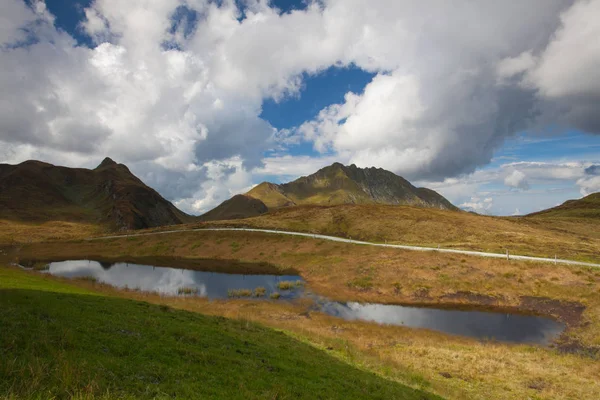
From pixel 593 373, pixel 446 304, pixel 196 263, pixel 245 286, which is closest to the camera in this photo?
pixel 593 373

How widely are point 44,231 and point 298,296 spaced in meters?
152

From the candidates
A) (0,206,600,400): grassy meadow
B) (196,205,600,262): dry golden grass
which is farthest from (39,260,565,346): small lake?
(196,205,600,262): dry golden grass

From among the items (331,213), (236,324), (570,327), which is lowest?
(570,327)

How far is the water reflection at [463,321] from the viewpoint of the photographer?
3356cm

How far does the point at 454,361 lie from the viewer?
25.0 meters

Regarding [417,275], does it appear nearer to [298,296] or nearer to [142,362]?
[298,296]

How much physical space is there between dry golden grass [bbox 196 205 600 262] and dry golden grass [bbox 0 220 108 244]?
89.3 m

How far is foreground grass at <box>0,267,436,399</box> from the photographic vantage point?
380 inches

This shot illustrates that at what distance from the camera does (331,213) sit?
119688 mm

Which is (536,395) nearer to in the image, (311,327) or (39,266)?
(311,327)

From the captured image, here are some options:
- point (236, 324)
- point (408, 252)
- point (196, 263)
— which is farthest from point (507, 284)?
point (196, 263)

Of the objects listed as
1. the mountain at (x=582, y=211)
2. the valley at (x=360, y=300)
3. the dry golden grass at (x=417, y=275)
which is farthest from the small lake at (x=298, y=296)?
the mountain at (x=582, y=211)

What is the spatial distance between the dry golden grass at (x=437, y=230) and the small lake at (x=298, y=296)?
2871cm

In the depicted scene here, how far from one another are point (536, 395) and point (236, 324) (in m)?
22.0
